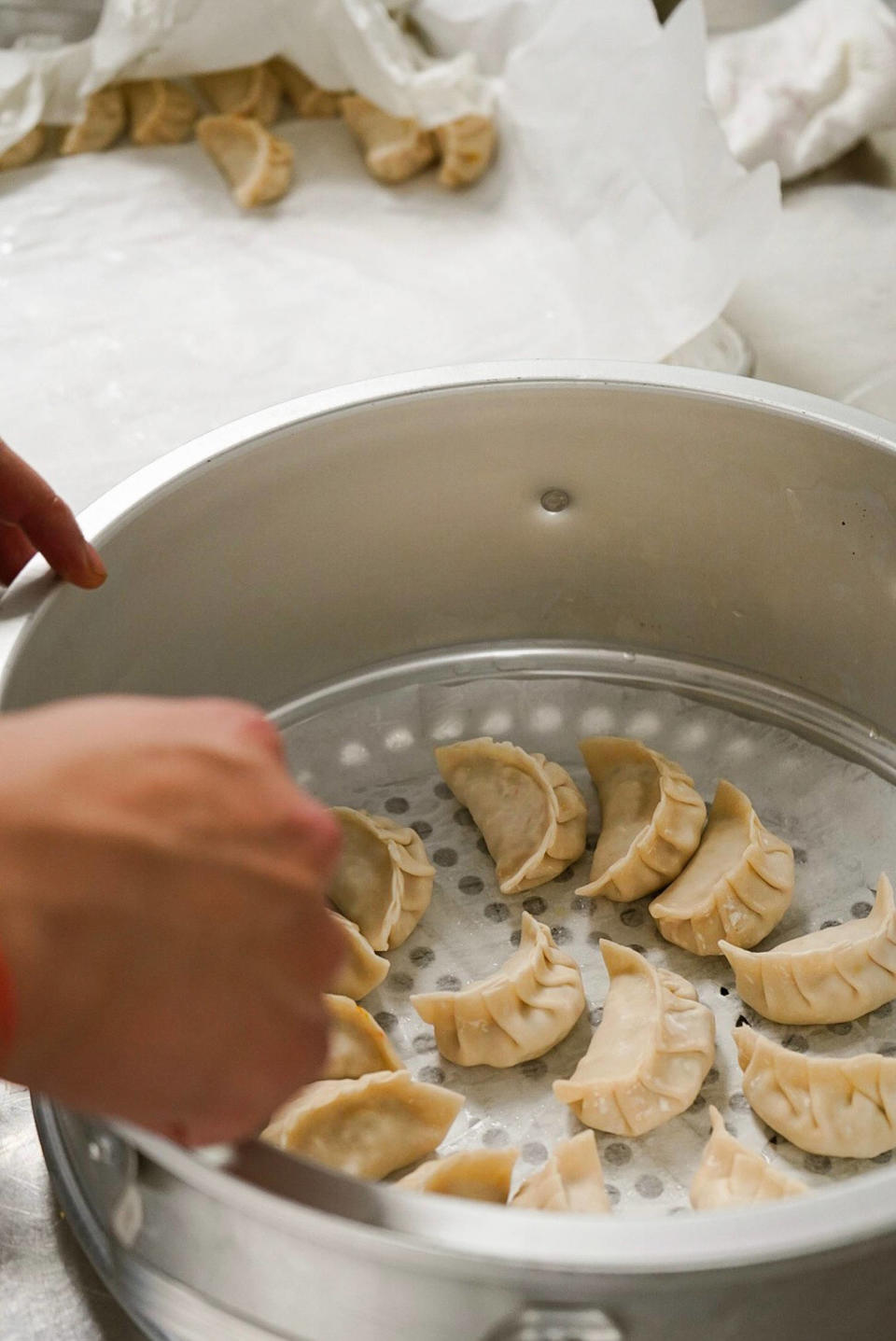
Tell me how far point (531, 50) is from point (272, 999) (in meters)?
1.60

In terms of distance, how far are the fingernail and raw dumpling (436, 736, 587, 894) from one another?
35 centimetres

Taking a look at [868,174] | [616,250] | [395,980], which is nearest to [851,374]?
[616,250]

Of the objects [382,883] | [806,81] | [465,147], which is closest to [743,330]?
[806,81]

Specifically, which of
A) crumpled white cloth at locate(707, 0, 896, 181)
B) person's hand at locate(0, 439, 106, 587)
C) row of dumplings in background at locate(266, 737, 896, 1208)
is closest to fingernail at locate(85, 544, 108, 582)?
person's hand at locate(0, 439, 106, 587)

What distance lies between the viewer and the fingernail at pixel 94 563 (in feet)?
3.13

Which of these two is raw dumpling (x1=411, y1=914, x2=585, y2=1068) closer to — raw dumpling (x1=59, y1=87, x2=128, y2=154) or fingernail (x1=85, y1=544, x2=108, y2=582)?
fingernail (x1=85, y1=544, x2=108, y2=582)

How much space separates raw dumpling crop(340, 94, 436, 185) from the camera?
1932 millimetres

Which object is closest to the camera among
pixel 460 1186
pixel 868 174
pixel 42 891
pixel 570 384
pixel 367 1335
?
pixel 42 891

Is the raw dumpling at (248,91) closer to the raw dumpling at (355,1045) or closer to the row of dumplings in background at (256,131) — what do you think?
the row of dumplings in background at (256,131)

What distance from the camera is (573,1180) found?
859mm

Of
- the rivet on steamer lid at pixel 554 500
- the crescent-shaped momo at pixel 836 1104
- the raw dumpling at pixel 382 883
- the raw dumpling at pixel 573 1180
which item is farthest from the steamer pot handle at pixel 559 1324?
the rivet on steamer lid at pixel 554 500

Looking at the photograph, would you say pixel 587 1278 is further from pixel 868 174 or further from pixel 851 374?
pixel 868 174

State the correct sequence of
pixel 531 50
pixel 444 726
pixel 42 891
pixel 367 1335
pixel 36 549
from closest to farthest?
pixel 42 891 < pixel 367 1335 < pixel 36 549 < pixel 444 726 < pixel 531 50

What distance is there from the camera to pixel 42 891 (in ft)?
1.62
